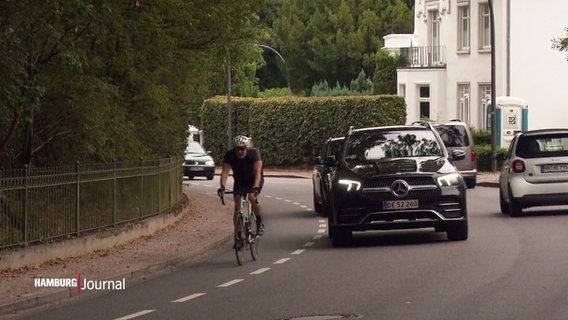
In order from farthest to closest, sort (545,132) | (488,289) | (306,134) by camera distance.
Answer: (306,134)
(545,132)
(488,289)

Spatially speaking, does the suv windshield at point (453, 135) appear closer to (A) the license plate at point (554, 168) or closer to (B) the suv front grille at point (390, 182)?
(A) the license plate at point (554, 168)

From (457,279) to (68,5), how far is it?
5840 millimetres

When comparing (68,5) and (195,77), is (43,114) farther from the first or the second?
(195,77)

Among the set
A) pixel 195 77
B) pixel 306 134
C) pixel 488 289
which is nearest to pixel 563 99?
pixel 306 134

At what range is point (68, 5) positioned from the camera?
695 inches

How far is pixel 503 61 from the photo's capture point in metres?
55.8

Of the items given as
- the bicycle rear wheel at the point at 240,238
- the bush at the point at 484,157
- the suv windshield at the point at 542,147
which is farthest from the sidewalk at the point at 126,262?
the bush at the point at 484,157

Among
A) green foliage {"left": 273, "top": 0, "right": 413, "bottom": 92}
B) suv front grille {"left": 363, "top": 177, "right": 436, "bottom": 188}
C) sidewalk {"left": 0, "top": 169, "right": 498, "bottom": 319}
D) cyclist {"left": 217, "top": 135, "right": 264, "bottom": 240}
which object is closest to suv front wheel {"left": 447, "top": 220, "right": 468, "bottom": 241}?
suv front grille {"left": 363, "top": 177, "right": 436, "bottom": 188}

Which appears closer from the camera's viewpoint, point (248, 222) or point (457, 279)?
point (457, 279)

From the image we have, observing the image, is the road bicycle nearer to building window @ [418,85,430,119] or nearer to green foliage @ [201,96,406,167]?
green foliage @ [201,96,406,167]

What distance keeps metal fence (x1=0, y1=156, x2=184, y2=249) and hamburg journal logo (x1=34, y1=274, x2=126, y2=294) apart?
5.69 feet

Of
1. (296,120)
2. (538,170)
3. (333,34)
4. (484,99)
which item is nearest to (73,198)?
(538,170)

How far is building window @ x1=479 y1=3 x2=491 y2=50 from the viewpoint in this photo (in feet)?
186

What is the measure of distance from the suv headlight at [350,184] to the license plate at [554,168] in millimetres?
6524
